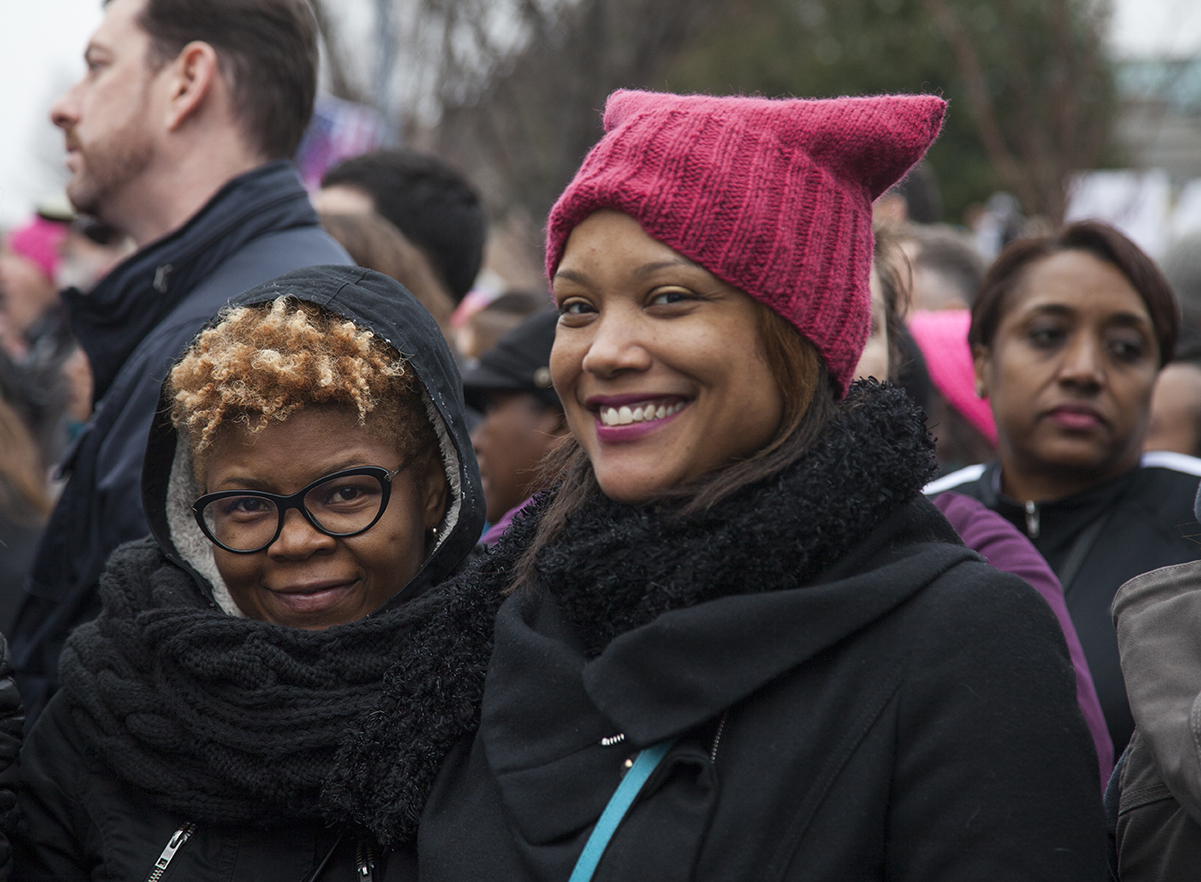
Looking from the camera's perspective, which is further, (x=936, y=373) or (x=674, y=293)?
(x=936, y=373)

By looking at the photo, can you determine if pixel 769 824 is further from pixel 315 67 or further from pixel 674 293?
pixel 315 67

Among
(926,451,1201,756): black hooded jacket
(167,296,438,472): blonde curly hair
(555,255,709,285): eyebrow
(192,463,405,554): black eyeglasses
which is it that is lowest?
(926,451,1201,756): black hooded jacket

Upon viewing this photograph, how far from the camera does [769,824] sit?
1.71 meters

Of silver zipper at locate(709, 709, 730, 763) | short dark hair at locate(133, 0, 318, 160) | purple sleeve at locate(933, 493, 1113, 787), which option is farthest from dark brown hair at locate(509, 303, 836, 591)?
short dark hair at locate(133, 0, 318, 160)

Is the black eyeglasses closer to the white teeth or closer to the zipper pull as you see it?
the white teeth

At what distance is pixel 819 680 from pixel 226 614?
1.12m

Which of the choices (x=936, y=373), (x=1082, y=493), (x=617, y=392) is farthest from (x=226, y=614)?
(x=936, y=373)

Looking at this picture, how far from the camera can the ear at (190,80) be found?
338 centimetres

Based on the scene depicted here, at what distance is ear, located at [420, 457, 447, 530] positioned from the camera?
2.46 meters

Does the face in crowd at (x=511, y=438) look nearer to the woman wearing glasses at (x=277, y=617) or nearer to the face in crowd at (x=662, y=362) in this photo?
the woman wearing glasses at (x=277, y=617)

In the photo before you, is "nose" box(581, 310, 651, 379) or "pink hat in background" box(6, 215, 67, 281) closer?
"nose" box(581, 310, 651, 379)

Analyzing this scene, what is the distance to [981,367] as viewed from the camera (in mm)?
3695

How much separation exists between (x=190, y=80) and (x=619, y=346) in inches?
80.1

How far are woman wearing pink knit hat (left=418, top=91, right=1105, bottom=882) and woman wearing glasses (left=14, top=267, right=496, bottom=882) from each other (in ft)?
0.65
